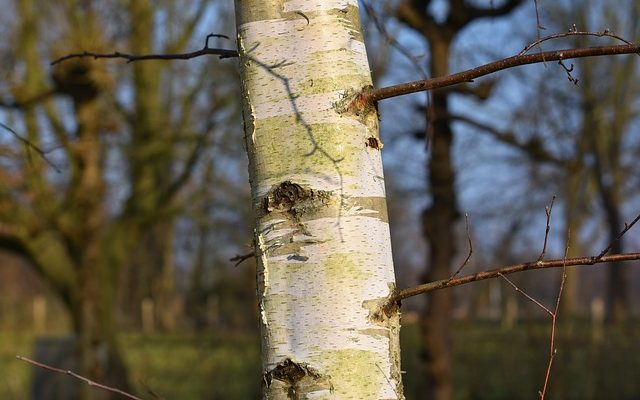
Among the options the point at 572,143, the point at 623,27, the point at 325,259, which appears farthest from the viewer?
the point at 623,27

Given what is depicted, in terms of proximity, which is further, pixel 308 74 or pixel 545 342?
pixel 545 342

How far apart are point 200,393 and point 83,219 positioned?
8.61ft

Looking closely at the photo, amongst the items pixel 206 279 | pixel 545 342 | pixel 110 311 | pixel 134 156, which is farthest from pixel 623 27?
pixel 206 279

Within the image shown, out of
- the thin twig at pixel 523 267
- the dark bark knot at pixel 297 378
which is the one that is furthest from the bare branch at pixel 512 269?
the dark bark knot at pixel 297 378

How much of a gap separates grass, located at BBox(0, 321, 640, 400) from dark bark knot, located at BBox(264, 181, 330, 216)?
8.32 metres

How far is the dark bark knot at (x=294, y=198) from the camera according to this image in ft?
4.55

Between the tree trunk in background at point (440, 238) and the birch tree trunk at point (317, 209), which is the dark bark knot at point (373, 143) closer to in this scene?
the birch tree trunk at point (317, 209)

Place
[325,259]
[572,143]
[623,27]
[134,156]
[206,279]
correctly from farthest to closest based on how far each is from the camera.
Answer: [206,279]
[623,27]
[134,156]
[572,143]
[325,259]

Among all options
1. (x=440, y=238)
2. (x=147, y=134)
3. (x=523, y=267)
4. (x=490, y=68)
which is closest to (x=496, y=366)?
(x=440, y=238)

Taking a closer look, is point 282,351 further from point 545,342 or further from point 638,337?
point 638,337

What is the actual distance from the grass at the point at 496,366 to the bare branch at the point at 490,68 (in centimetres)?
827

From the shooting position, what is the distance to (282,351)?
139 centimetres

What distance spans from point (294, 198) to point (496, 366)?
10.1m

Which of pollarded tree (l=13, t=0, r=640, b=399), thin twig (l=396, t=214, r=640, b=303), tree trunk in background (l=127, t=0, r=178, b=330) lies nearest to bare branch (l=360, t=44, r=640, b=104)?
pollarded tree (l=13, t=0, r=640, b=399)
